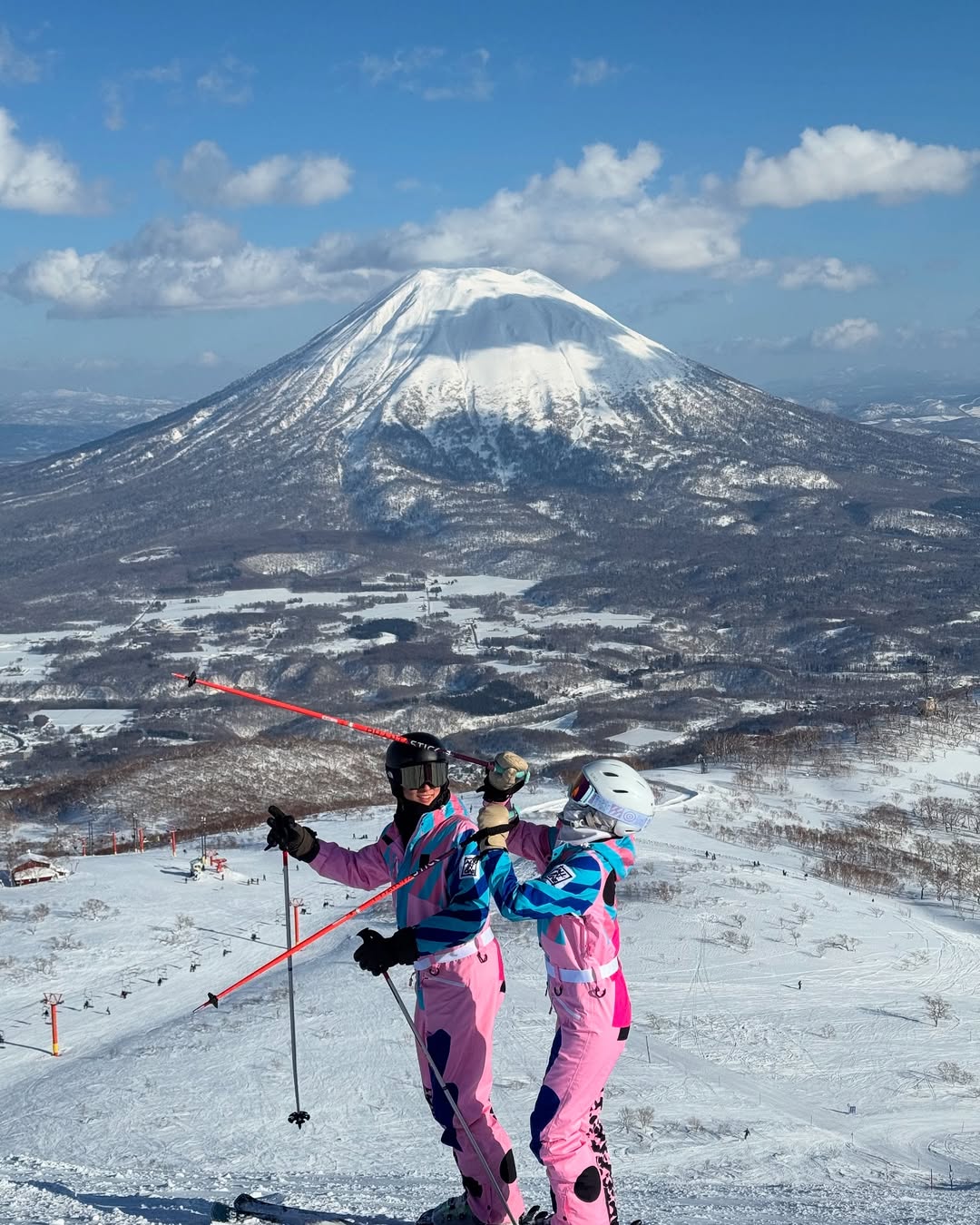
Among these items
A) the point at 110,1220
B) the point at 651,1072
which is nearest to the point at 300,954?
the point at 651,1072

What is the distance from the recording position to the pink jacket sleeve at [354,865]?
740cm

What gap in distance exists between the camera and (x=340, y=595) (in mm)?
144750

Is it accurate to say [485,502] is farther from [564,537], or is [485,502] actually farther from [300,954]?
[300,954]

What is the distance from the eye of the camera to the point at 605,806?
22.6 feet

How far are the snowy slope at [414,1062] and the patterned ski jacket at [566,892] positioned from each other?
10.1 feet

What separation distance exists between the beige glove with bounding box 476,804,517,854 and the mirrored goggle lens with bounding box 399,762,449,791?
550 millimetres

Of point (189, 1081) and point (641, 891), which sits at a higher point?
point (189, 1081)

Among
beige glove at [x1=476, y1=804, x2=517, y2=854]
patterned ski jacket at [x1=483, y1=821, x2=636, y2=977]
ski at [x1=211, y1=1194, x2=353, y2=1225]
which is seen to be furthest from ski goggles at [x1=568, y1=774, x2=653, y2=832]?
ski at [x1=211, y1=1194, x2=353, y2=1225]

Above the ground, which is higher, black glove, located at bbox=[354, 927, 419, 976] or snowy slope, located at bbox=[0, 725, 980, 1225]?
black glove, located at bbox=[354, 927, 419, 976]

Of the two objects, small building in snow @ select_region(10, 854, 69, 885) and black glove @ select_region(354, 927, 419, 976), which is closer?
black glove @ select_region(354, 927, 419, 976)

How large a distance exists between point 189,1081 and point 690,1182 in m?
6.66

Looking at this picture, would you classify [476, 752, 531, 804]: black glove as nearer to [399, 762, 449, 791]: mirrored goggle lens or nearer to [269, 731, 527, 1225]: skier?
[269, 731, 527, 1225]: skier

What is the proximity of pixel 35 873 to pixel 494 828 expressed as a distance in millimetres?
22435

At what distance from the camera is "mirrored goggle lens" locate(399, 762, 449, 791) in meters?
7.02
